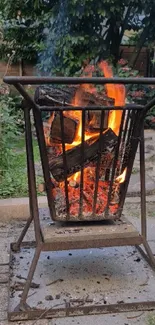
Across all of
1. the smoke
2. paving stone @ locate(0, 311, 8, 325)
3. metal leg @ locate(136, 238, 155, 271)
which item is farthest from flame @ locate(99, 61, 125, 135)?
the smoke

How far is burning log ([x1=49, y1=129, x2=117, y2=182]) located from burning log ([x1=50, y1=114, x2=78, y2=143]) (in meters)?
0.07

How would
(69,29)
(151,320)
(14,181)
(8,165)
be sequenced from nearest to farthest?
(151,320)
(14,181)
(8,165)
(69,29)

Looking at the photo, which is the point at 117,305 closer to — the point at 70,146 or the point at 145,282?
the point at 145,282

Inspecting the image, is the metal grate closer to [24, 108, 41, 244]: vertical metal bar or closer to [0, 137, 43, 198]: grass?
[24, 108, 41, 244]: vertical metal bar

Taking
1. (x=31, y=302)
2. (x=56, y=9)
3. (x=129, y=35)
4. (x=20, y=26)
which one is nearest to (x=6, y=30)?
(x=20, y=26)

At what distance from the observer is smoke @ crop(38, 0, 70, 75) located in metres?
6.30

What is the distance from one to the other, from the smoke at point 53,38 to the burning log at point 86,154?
14.5 ft

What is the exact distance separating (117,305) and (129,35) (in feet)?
21.4

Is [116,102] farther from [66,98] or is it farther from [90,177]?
[90,177]

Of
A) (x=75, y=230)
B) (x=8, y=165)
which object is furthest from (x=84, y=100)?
(x=8, y=165)

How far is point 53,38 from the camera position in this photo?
655cm

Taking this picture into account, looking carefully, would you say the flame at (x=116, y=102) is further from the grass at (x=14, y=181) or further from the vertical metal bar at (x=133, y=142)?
the grass at (x=14, y=181)

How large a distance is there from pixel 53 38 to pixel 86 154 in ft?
15.5

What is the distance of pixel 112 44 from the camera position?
277 inches
